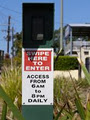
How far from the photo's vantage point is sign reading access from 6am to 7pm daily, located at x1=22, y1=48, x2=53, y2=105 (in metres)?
3.14

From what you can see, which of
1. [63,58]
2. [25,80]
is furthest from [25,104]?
[63,58]

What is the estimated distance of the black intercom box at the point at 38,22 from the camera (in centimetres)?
343

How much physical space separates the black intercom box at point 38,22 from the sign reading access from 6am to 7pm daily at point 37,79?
0.72ft

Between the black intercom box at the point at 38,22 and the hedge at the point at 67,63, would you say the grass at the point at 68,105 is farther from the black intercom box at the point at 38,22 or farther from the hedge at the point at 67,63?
the hedge at the point at 67,63

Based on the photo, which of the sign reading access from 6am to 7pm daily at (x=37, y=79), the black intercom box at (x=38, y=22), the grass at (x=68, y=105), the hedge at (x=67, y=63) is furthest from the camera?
the hedge at (x=67, y=63)

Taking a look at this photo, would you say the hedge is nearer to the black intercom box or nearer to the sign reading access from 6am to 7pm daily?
the black intercom box

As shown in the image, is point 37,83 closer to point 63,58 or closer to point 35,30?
point 35,30

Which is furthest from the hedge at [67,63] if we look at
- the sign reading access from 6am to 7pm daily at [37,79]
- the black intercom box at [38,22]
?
the sign reading access from 6am to 7pm daily at [37,79]

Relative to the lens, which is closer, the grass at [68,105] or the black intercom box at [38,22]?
the grass at [68,105]

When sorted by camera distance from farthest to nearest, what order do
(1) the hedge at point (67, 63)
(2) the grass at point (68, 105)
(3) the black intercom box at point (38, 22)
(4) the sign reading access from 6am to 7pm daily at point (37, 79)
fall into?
(1) the hedge at point (67, 63)
(3) the black intercom box at point (38, 22)
(4) the sign reading access from 6am to 7pm daily at point (37, 79)
(2) the grass at point (68, 105)

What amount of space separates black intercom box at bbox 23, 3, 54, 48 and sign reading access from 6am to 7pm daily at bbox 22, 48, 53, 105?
219 mm

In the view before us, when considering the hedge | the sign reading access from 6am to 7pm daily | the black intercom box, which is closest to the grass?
the sign reading access from 6am to 7pm daily

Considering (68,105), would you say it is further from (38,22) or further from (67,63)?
(67,63)

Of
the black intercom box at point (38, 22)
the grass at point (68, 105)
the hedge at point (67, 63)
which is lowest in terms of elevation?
the hedge at point (67, 63)
